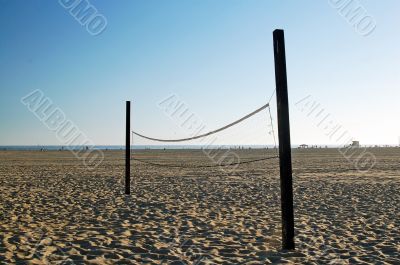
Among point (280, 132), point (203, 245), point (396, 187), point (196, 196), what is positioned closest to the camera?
point (280, 132)

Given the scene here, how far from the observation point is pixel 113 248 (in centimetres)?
515

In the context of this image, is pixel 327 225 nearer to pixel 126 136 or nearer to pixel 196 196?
pixel 196 196

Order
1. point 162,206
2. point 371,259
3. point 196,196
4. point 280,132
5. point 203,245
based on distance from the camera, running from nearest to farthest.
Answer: point 371,259
point 280,132
point 203,245
point 162,206
point 196,196

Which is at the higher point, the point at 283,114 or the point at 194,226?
the point at 283,114

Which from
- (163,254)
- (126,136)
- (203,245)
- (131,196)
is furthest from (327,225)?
(126,136)

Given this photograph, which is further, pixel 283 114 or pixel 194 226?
pixel 194 226

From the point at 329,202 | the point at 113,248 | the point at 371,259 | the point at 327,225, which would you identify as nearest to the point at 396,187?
the point at 329,202

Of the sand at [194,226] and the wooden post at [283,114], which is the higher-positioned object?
the wooden post at [283,114]

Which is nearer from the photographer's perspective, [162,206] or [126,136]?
[162,206]

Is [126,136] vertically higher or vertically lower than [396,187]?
higher

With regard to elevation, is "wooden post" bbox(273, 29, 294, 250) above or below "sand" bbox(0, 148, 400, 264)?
above

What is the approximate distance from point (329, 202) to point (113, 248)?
6.22 metres

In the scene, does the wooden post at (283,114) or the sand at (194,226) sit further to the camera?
the wooden post at (283,114)

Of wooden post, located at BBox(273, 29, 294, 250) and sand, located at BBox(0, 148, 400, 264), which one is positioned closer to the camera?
sand, located at BBox(0, 148, 400, 264)
